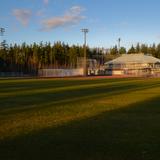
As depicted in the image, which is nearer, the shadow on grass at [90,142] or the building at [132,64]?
the shadow on grass at [90,142]

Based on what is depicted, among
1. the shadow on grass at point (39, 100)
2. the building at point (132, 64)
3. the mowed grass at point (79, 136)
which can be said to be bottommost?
the shadow on grass at point (39, 100)

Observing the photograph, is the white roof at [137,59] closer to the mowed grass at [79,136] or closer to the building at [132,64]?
the building at [132,64]

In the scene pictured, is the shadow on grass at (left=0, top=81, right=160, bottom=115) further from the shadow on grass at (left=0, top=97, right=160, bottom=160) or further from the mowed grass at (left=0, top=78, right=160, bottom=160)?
the shadow on grass at (left=0, top=97, right=160, bottom=160)

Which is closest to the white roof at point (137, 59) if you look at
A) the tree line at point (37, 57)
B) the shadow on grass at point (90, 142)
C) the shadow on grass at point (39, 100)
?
the tree line at point (37, 57)

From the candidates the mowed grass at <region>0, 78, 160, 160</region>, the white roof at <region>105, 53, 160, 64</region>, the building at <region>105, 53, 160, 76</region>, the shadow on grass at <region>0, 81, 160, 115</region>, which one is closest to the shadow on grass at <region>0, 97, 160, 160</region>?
the mowed grass at <region>0, 78, 160, 160</region>

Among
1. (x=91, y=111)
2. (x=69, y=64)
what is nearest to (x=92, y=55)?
(x=69, y=64)

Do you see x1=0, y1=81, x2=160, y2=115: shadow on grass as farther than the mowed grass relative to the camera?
Yes

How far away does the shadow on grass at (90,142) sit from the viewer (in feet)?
29.6

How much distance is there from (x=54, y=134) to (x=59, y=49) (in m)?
166

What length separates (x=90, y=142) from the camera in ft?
34.7

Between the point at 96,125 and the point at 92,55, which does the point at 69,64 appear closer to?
the point at 92,55

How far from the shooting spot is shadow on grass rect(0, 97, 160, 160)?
9.03m

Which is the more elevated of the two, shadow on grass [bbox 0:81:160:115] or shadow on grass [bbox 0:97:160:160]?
shadow on grass [bbox 0:97:160:160]

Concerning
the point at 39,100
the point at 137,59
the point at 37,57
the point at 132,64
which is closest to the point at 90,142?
the point at 39,100
